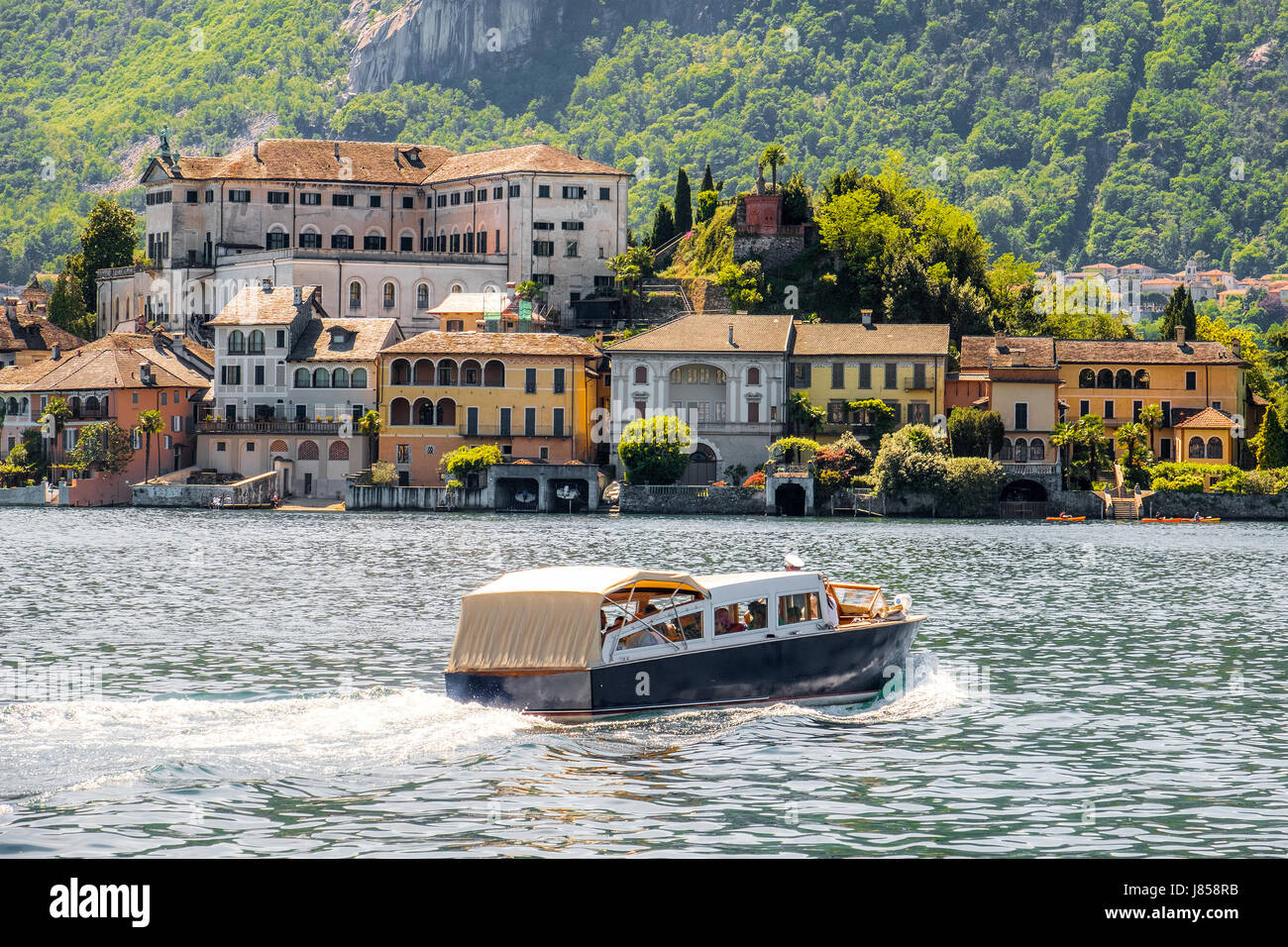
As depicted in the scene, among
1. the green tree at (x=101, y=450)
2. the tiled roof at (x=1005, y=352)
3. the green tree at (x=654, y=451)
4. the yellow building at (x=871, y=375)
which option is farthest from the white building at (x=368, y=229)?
the tiled roof at (x=1005, y=352)

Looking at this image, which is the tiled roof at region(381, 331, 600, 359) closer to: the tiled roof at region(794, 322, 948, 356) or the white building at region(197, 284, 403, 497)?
the white building at region(197, 284, 403, 497)

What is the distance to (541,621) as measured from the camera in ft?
99.3

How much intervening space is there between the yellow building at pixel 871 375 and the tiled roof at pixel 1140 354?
10899 mm

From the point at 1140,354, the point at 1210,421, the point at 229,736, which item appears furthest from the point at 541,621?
the point at 1140,354

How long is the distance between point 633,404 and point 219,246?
4946 centimetres

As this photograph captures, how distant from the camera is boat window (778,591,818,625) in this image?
105 feet

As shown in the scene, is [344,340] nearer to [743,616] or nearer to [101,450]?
[101,450]

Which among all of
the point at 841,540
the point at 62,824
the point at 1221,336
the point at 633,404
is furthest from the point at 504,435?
the point at 62,824

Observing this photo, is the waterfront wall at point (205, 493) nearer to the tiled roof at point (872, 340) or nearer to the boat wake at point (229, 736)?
the tiled roof at point (872, 340)

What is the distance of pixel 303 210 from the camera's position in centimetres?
15175

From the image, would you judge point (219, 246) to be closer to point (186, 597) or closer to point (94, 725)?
point (186, 597)

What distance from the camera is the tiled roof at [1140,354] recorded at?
12275 cm

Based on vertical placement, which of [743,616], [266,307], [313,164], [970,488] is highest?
[313,164]

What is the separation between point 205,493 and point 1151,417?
210 feet
